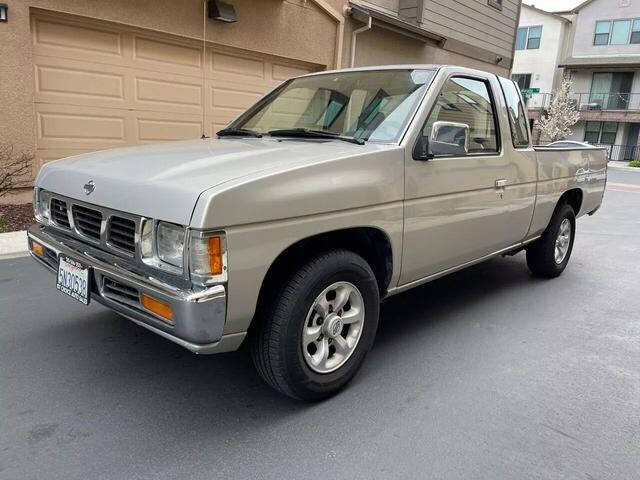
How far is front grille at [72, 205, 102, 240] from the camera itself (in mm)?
2770

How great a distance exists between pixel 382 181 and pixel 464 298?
2225mm

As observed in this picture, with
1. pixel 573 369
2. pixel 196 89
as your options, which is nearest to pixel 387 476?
pixel 573 369

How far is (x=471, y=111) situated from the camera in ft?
12.9

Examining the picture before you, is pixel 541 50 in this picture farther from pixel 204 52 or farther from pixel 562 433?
pixel 562 433

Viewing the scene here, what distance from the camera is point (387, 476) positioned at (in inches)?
92.9

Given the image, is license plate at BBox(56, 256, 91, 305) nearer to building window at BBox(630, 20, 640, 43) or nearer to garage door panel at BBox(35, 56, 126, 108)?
garage door panel at BBox(35, 56, 126, 108)

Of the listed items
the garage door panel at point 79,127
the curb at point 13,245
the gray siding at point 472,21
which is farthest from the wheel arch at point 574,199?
the gray siding at point 472,21

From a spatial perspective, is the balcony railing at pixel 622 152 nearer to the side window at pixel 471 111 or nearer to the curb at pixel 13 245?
the side window at pixel 471 111

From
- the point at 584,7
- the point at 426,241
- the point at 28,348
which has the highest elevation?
the point at 584,7

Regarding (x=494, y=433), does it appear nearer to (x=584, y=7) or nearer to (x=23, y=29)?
(x=23, y=29)

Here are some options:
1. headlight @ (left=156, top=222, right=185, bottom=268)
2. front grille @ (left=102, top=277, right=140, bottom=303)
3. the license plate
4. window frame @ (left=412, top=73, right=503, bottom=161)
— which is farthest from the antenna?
headlight @ (left=156, top=222, right=185, bottom=268)

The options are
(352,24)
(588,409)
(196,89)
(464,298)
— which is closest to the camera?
(588,409)

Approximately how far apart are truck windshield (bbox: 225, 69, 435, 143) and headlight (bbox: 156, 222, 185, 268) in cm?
141

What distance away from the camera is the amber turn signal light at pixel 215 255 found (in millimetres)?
2279
